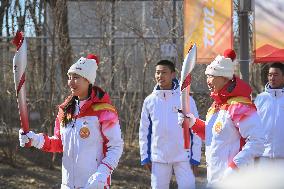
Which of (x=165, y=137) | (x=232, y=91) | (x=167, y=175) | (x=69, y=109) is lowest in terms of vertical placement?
(x=167, y=175)

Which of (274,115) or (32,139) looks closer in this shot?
(32,139)

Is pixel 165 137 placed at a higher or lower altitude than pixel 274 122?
lower

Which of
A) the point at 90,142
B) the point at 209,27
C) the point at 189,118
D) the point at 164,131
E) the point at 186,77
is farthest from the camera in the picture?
the point at 209,27

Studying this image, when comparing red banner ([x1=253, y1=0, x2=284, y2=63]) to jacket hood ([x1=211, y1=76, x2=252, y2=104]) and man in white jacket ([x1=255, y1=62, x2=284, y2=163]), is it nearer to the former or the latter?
man in white jacket ([x1=255, y1=62, x2=284, y2=163])

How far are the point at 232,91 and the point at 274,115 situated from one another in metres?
1.78

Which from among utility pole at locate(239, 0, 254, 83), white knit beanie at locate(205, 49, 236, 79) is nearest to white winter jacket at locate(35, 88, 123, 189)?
white knit beanie at locate(205, 49, 236, 79)

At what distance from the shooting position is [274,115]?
6.94 metres

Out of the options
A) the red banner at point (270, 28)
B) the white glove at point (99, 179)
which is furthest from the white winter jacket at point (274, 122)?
the white glove at point (99, 179)

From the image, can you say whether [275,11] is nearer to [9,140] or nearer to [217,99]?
[217,99]

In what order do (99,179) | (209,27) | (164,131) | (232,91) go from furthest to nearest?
(209,27), (164,131), (232,91), (99,179)

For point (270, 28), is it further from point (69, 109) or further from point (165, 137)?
point (69, 109)

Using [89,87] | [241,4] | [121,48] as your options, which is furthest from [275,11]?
[121,48]

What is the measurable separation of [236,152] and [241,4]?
206 centimetres

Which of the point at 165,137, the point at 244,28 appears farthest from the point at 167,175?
the point at 244,28
